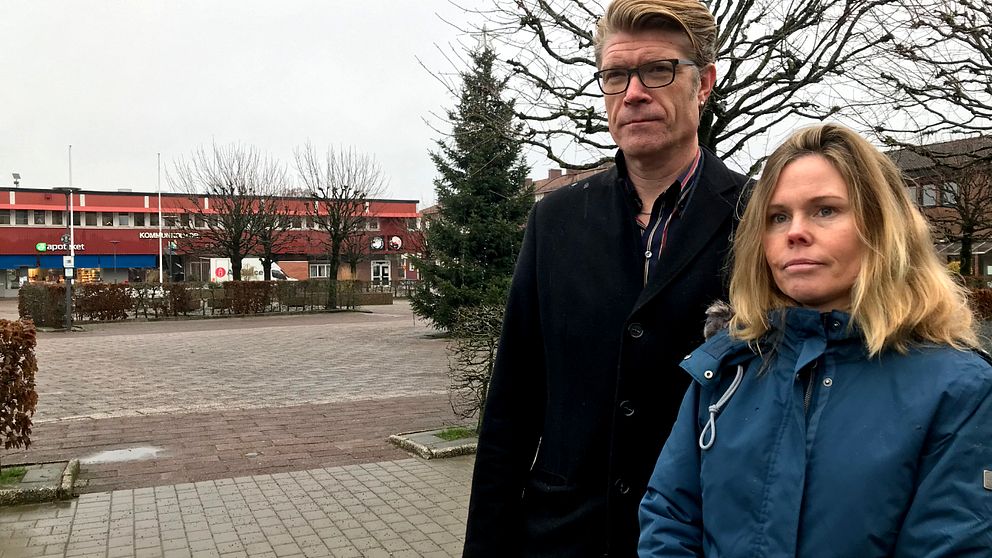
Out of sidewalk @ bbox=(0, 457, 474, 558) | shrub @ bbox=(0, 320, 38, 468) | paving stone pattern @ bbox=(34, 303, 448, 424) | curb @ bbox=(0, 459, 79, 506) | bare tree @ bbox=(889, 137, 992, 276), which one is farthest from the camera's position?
paving stone pattern @ bbox=(34, 303, 448, 424)

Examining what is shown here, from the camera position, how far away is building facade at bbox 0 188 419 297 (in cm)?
5762

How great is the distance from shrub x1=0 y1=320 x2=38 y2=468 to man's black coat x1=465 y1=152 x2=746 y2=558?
5.90 meters

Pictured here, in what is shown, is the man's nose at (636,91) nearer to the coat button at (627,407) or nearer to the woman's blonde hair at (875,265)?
the woman's blonde hair at (875,265)

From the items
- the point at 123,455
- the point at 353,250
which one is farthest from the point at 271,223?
the point at 123,455

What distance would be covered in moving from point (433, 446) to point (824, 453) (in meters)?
6.41

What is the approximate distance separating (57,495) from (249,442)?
7.27ft

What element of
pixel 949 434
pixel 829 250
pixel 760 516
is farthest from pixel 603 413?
pixel 949 434

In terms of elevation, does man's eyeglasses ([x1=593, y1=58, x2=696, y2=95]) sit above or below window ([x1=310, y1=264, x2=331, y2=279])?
below

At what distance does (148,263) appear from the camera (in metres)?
63.1

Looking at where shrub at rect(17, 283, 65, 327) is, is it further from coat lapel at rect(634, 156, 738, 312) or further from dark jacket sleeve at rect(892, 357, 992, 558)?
dark jacket sleeve at rect(892, 357, 992, 558)

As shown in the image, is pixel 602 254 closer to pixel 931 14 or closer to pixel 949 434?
pixel 949 434

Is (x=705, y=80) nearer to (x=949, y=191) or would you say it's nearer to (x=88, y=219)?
(x=949, y=191)

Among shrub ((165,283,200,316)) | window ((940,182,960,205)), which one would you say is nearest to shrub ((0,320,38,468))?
window ((940,182,960,205))

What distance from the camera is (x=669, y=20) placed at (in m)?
1.90
